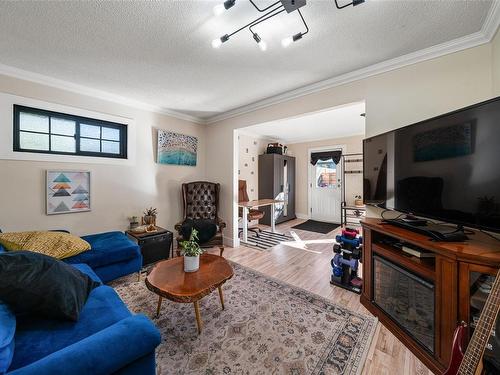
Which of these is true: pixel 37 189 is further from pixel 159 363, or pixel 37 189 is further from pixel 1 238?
pixel 159 363

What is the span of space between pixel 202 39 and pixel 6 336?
Answer: 7.24 feet

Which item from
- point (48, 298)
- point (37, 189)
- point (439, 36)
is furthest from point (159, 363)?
point (439, 36)

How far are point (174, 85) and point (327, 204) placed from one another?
4775 mm

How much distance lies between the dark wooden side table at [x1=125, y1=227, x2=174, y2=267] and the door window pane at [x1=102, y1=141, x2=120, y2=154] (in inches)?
47.8

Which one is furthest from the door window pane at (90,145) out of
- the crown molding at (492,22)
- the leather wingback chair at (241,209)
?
the crown molding at (492,22)

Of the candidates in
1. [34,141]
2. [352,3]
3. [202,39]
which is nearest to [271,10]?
[352,3]

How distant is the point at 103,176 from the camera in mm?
2916

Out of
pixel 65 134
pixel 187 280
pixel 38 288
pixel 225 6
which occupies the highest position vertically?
pixel 225 6

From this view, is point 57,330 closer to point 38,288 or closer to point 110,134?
point 38,288

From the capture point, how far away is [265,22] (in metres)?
1.62

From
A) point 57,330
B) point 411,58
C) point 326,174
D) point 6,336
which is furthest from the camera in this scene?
point 326,174

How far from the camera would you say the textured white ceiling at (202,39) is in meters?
1.49

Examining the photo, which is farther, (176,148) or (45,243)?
(176,148)

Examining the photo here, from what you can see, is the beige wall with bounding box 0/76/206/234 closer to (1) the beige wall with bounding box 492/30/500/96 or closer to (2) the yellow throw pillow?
(2) the yellow throw pillow
